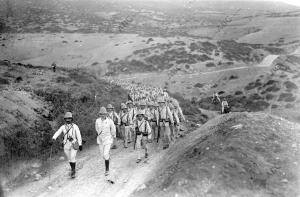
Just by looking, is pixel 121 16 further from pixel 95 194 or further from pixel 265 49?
pixel 95 194

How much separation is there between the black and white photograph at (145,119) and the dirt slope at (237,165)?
0.04 metres

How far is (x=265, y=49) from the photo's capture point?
7094cm

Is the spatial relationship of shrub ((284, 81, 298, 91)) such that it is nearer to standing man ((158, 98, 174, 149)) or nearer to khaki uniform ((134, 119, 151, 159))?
standing man ((158, 98, 174, 149))

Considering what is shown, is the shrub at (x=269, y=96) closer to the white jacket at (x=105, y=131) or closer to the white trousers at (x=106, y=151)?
the white jacket at (x=105, y=131)

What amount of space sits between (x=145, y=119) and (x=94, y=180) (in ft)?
10.6

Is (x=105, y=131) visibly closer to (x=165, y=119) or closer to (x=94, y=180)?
(x=94, y=180)

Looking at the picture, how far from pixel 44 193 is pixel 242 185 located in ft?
19.3

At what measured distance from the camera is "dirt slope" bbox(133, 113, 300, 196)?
33.9ft

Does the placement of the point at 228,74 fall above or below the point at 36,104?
below

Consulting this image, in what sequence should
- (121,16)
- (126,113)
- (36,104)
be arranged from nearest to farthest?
(126,113) < (36,104) < (121,16)

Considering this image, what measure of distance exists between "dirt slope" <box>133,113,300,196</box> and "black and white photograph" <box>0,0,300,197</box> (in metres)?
0.04

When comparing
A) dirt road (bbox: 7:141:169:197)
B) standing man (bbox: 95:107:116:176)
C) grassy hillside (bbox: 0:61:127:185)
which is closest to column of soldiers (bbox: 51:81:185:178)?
standing man (bbox: 95:107:116:176)

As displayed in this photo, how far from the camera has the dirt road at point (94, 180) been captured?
1198 centimetres

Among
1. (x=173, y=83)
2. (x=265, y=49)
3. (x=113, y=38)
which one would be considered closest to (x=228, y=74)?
(x=173, y=83)
